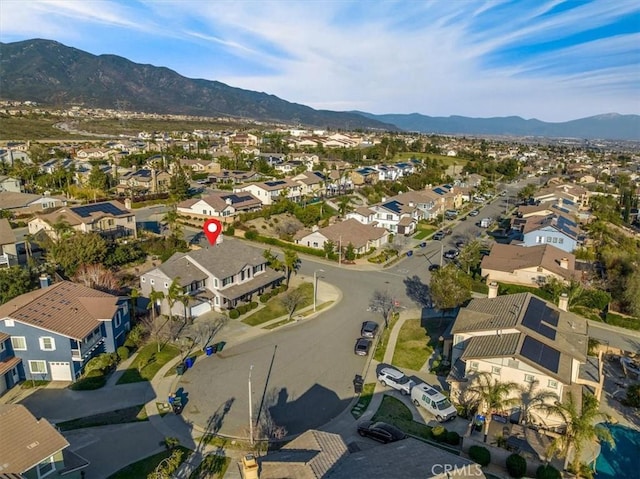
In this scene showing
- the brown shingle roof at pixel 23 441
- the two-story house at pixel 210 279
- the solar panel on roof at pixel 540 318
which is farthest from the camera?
the two-story house at pixel 210 279

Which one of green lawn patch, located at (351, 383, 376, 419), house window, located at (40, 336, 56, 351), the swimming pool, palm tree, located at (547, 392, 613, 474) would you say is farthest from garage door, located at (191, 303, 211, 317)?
the swimming pool

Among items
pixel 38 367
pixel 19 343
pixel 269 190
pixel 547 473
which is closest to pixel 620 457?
pixel 547 473

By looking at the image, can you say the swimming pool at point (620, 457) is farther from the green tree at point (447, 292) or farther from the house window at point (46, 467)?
the house window at point (46, 467)

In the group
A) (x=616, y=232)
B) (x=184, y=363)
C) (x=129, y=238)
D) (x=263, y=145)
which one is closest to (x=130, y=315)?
(x=184, y=363)

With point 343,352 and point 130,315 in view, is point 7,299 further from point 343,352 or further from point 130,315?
point 343,352

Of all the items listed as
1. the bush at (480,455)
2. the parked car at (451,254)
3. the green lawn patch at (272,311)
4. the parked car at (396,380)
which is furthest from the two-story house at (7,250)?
the parked car at (451,254)
